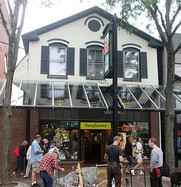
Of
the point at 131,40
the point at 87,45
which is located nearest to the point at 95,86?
the point at 87,45

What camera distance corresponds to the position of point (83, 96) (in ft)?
51.1

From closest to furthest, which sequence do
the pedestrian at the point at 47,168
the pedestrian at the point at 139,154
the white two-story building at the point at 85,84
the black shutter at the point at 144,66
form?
1. the pedestrian at the point at 47,168
2. the pedestrian at the point at 139,154
3. the white two-story building at the point at 85,84
4. the black shutter at the point at 144,66

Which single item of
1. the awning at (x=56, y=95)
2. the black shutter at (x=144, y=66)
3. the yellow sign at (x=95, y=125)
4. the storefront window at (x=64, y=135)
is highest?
the black shutter at (x=144, y=66)

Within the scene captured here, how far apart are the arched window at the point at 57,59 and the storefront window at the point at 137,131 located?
168 inches

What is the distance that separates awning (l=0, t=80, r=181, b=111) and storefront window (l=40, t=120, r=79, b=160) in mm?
1692

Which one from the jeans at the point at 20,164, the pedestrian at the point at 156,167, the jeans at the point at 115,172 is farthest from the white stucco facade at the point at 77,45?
the jeans at the point at 115,172

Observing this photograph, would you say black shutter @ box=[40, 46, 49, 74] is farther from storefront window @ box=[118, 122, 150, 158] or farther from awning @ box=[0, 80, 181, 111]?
storefront window @ box=[118, 122, 150, 158]

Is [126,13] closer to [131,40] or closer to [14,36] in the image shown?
[14,36]

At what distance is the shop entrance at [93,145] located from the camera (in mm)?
17141

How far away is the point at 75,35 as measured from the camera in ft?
58.3

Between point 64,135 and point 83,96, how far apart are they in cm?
243

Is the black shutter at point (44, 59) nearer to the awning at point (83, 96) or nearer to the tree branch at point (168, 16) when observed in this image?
the awning at point (83, 96)

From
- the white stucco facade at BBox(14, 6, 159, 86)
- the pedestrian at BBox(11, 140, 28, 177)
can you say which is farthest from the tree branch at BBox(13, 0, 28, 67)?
the white stucco facade at BBox(14, 6, 159, 86)

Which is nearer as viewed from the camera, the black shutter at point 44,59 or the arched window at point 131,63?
the black shutter at point 44,59
